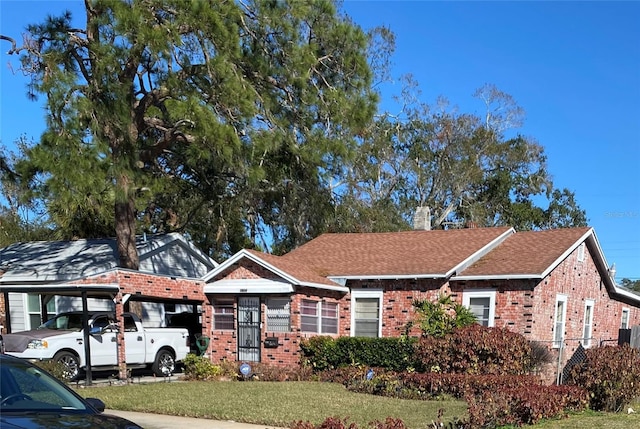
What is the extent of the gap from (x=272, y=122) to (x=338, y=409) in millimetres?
9335

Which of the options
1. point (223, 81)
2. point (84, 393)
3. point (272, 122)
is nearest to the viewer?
point (84, 393)

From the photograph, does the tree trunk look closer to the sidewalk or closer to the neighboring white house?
the neighboring white house

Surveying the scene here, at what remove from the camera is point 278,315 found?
62.0 feet

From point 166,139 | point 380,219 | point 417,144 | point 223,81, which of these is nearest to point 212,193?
point 166,139

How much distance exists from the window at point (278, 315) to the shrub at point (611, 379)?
846cm

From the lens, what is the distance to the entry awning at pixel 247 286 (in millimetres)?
18547

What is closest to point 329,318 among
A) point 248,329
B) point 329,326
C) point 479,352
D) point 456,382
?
point 329,326

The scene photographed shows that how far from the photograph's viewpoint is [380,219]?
3238cm

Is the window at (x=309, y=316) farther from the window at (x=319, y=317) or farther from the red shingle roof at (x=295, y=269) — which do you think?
the red shingle roof at (x=295, y=269)

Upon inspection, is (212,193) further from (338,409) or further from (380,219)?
(338,409)

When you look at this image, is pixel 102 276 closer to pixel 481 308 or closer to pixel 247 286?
pixel 247 286

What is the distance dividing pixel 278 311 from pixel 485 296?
6.13 m

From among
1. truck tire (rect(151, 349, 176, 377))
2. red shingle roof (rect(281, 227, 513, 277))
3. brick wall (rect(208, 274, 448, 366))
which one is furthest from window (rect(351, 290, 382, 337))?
truck tire (rect(151, 349, 176, 377))

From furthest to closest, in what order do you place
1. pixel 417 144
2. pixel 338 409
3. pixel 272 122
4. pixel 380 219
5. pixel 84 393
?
pixel 417 144, pixel 380 219, pixel 272 122, pixel 84 393, pixel 338 409
